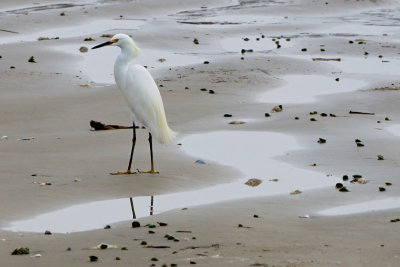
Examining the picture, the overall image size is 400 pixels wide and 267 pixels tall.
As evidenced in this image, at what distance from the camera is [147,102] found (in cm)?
1066

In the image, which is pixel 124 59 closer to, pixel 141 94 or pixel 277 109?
pixel 141 94

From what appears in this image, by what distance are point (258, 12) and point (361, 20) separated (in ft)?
11.5

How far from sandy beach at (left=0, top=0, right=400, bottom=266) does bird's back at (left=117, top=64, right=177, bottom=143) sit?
359 mm

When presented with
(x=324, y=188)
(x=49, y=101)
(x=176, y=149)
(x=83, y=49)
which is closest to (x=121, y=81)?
(x=176, y=149)

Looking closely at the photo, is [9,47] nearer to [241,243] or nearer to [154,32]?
[154,32]

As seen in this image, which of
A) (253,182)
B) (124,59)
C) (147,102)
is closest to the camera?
(253,182)

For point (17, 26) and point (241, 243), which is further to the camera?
point (17, 26)

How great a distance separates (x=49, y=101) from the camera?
1483 cm

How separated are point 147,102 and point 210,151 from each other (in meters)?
1.12

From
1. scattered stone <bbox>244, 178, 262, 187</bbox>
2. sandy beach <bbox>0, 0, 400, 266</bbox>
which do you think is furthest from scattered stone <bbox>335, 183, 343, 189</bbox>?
scattered stone <bbox>244, 178, 262, 187</bbox>

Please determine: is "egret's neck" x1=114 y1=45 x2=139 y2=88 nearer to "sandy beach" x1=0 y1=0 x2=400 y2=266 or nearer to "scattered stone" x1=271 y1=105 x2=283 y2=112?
"sandy beach" x1=0 y1=0 x2=400 y2=266

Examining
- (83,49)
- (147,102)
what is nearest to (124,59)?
(147,102)

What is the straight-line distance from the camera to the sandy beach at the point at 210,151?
709cm

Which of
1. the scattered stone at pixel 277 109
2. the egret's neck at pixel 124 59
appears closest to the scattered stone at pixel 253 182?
the egret's neck at pixel 124 59
